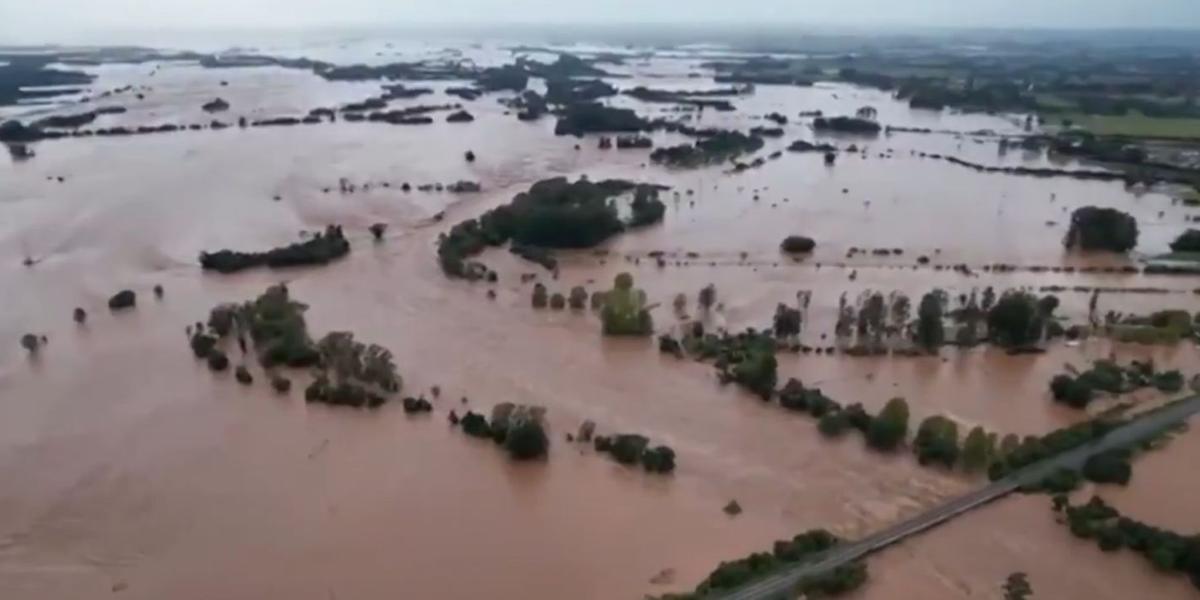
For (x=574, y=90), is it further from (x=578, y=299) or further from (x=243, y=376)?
(x=243, y=376)

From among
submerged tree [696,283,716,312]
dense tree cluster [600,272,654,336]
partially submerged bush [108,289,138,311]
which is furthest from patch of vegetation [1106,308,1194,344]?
partially submerged bush [108,289,138,311]

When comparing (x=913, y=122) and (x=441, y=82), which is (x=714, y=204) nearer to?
(x=913, y=122)

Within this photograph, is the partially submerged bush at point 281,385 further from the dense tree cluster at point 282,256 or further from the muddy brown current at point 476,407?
the dense tree cluster at point 282,256

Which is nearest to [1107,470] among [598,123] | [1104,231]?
[1104,231]

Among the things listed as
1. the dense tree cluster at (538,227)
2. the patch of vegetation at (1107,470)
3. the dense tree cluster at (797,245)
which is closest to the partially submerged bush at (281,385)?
the dense tree cluster at (538,227)

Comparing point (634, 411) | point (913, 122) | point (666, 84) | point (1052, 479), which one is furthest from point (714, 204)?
point (666, 84)

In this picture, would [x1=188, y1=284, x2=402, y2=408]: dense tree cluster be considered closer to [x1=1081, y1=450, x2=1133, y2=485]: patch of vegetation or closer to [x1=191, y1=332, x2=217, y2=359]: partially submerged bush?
[x1=191, y1=332, x2=217, y2=359]: partially submerged bush
